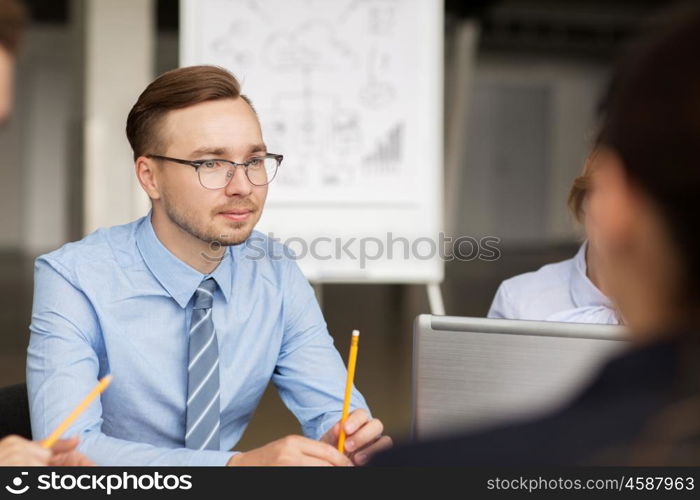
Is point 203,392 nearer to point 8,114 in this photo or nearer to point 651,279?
point 8,114

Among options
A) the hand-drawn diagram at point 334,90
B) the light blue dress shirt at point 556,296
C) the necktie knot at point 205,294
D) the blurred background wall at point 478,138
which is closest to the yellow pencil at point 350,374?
the necktie knot at point 205,294

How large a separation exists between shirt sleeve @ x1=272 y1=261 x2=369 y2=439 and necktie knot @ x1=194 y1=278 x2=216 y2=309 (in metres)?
0.15

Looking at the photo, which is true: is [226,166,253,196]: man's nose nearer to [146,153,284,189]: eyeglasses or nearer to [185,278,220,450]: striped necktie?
[146,153,284,189]: eyeglasses

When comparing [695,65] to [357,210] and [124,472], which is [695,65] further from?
[357,210]

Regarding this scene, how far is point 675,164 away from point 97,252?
3.95 ft

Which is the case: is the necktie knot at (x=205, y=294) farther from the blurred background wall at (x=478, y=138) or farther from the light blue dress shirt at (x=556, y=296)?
the blurred background wall at (x=478, y=138)

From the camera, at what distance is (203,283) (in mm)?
1500

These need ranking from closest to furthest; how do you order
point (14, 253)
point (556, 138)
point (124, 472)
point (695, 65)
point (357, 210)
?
point (695, 65) < point (124, 472) < point (357, 210) < point (14, 253) < point (556, 138)

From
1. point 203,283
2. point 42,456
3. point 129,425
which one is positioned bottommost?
point 129,425

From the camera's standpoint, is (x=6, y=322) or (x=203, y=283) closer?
(x=203, y=283)

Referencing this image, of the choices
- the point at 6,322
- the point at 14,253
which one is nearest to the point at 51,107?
the point at 14,253

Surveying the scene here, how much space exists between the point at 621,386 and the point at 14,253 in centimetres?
1427

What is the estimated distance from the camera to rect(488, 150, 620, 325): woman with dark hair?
1610 millimetres

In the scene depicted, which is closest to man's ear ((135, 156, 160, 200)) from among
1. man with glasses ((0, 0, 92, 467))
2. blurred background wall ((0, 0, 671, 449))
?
man with glasses ((0, 0, 92, 467))
